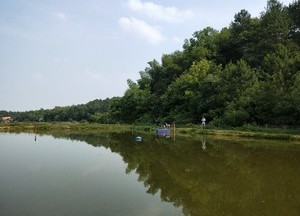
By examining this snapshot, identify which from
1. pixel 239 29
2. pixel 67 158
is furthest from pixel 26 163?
pixel 239 29

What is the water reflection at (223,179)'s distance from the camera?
11.4 m

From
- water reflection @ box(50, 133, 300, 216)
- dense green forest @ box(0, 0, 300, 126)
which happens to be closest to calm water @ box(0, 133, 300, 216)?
water reflection @ box(50, 133, 300, 216)

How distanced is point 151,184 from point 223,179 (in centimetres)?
334

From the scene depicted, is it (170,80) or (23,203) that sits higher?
(170,80)

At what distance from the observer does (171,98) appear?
67.7 m

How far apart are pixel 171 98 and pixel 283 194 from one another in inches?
2167

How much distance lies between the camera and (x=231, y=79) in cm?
4941

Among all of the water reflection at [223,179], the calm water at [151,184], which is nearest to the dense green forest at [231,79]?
the water reflection at [223,179]

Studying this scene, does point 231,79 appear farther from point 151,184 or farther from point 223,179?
point 151,184

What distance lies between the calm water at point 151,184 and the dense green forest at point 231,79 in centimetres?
1855

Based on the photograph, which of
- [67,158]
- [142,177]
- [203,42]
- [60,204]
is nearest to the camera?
[60,204]

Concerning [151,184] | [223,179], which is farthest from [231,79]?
[151,184]

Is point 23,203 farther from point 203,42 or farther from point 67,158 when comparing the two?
point 203,42

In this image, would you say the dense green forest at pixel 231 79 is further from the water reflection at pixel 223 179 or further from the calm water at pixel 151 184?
the calm water at pixel 151 184
